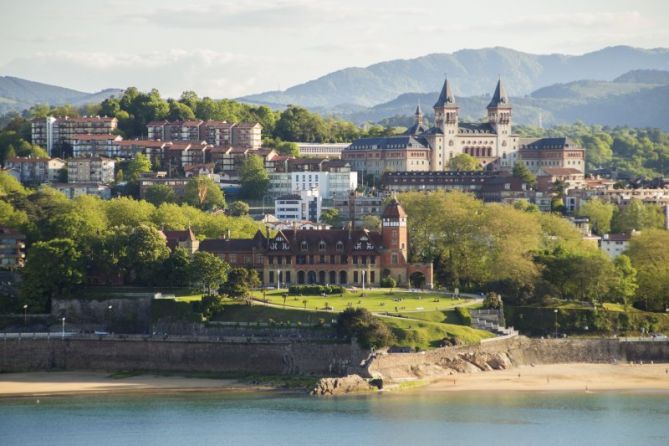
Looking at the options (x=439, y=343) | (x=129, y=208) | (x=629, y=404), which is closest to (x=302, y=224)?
(x=129, y=208)

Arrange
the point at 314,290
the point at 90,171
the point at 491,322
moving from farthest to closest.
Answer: the point at 90,171 < the point at 314,290 < the point at 491,322

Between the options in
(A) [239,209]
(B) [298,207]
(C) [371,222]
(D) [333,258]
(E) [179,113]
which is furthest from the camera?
(E) [179,113]

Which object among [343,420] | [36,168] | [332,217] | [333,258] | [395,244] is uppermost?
[36,168]

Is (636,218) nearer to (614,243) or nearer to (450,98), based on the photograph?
(614,243)

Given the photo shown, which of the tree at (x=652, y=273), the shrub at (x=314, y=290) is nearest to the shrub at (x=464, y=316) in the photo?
the shrub at (x=314, y=290)

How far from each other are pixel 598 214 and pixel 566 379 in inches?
2179

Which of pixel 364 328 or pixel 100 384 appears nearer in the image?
pixel 364 328

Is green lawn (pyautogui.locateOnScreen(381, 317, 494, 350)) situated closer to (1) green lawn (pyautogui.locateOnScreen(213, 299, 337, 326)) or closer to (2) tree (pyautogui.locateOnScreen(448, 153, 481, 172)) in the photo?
(1) green lawn (pyautogui.locateOnScreen(213, 299, 337, 326))

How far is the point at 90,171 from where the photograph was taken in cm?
15938

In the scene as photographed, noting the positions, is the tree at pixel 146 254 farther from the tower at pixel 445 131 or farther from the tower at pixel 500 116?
the tower at pixel 500 116

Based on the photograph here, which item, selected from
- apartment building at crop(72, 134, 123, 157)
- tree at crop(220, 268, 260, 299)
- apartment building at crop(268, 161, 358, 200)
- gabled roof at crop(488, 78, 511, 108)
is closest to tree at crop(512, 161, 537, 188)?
apartment building at crop(268, 161, 358, 200)

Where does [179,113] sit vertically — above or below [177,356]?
above

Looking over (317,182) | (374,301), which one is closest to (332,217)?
(317,182)

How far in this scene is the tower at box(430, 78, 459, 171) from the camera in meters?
174
